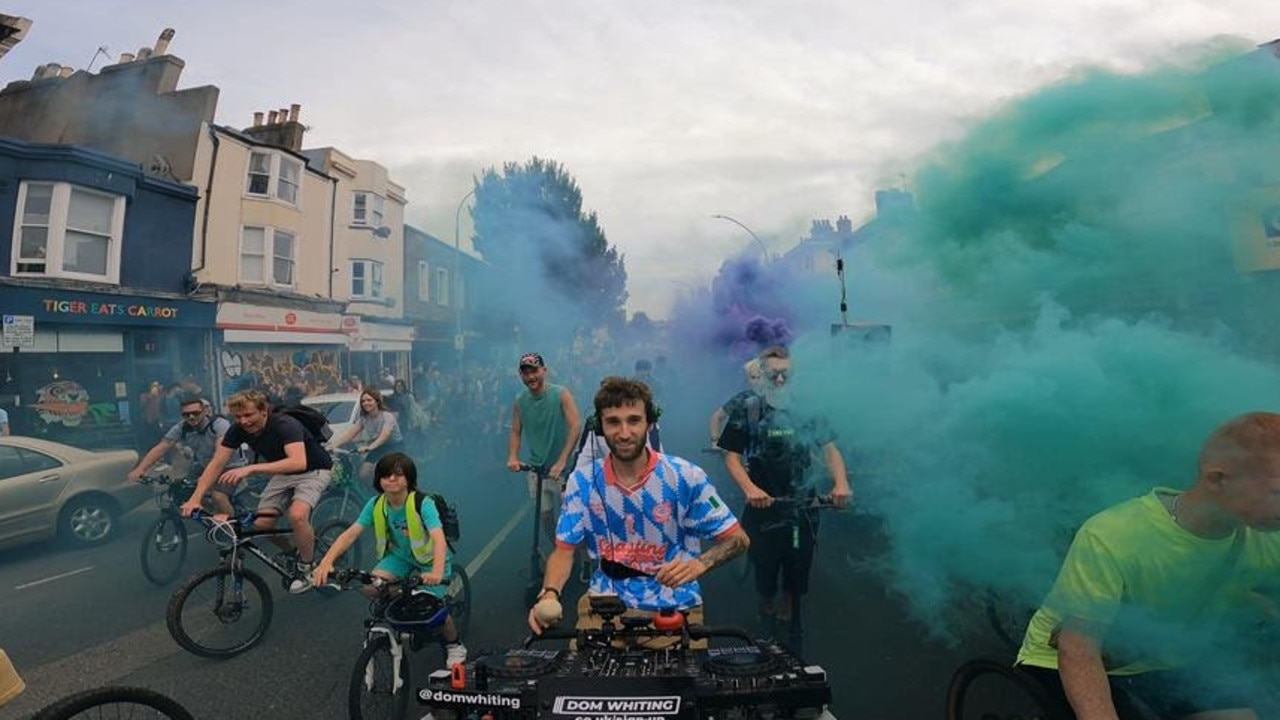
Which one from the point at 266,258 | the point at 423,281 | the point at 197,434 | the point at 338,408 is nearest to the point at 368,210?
the point at 266,258

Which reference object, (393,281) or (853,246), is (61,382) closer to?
(393,281)

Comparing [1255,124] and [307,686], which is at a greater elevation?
[1255,124]

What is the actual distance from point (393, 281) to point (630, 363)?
805 cm

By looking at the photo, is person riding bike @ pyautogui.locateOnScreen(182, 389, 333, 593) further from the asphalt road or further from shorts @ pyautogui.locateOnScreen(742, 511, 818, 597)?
shorts @ pyautogui.locateOnScreen(742, 511, 818, 597)

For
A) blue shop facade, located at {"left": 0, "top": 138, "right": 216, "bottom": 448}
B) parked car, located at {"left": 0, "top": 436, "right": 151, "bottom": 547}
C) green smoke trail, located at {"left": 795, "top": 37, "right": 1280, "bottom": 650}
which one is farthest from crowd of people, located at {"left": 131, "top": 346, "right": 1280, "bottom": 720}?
blue shop facade, located at {"left": 0, "top": 138, "right": 216, "bottom": 448}

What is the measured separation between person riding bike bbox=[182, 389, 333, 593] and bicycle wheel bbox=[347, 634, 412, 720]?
66.9 inches

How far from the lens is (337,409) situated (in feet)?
38.2

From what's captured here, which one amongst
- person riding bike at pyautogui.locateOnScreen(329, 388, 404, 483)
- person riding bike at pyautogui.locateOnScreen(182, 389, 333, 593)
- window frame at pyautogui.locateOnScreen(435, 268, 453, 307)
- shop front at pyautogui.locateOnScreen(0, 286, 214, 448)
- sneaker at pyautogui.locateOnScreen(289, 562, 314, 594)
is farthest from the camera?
window frame at pyautogui.locateOnScreen(435, 268, 453, 307)

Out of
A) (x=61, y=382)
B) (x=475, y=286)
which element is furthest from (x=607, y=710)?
(x=475, y=286)

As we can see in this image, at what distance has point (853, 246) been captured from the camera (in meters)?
9.24

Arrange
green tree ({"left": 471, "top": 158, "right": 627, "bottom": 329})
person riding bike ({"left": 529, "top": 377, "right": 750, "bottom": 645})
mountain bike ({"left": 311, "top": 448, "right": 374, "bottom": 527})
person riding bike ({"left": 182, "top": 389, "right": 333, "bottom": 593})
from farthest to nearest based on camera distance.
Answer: green tree ({"left": 471, "top": 158, "right": 627, "bottom": 329}) < mountain bike ({"left": 311, "top": 448, "right": 374, "bottom": 527}) < person riding bike ({"left": 182, "top": 389, "right": 333, "bottom": 593}) < person riding bike ({"left": 529, "top": 377, "right": 750, "bottom": 645})

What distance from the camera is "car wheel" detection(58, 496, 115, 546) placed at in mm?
8008

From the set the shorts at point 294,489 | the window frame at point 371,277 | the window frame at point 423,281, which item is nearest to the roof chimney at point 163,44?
the window frame at point 371,277

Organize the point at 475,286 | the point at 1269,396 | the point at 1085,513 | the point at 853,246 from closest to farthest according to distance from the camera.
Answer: the point at 1269,396 < the point at 1085,513 < the point at 853,246 < the point at 475,286
